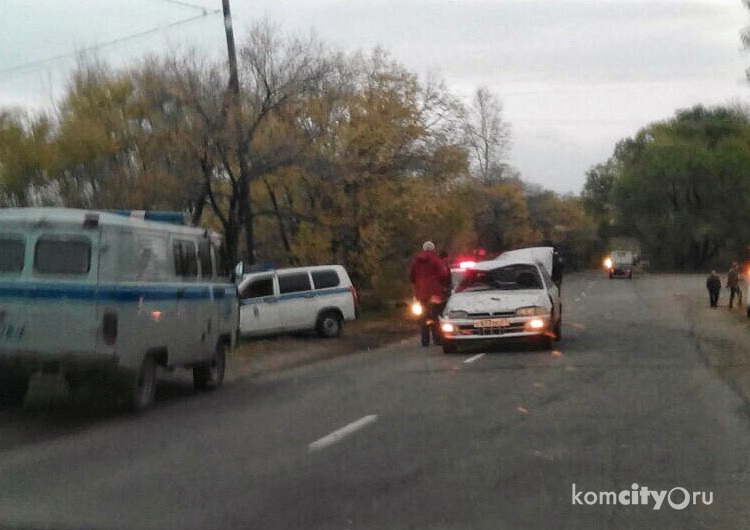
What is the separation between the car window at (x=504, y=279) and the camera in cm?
2186

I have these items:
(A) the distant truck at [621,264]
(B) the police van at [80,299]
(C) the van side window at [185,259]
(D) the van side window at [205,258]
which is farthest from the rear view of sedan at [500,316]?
(A) the distant truck at [621,264]

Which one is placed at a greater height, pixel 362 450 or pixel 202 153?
pixel 202 153

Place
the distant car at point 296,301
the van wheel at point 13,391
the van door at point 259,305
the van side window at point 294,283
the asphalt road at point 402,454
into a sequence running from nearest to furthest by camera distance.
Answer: the asphalt road at point 402,454 → the van wheel at point 13,391 → the van door at point 259,305 → the distant car at point 296,301 → the van side window at point 294,283

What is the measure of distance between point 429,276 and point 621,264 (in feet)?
Result: 193

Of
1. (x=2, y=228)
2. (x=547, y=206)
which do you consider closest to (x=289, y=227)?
(x=2, y=228)

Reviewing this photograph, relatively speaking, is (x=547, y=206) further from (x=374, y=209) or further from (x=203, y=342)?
(x=203, y=342)

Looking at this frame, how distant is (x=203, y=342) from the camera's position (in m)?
15.8

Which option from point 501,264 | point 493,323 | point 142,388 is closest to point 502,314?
point 493,323

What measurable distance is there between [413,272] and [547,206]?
2705 inches

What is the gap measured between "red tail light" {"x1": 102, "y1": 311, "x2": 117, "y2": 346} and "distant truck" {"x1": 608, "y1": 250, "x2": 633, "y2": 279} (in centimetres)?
6867

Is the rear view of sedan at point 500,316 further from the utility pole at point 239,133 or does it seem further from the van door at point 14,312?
the van door at point 14,312

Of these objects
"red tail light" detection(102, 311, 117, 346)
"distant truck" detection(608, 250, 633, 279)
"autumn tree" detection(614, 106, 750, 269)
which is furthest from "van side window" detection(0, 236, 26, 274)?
"autumn tree" detection(614, 106, 750, 269)

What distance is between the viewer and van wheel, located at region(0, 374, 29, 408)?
13.8m

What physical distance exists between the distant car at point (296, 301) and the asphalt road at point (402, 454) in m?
8.61
